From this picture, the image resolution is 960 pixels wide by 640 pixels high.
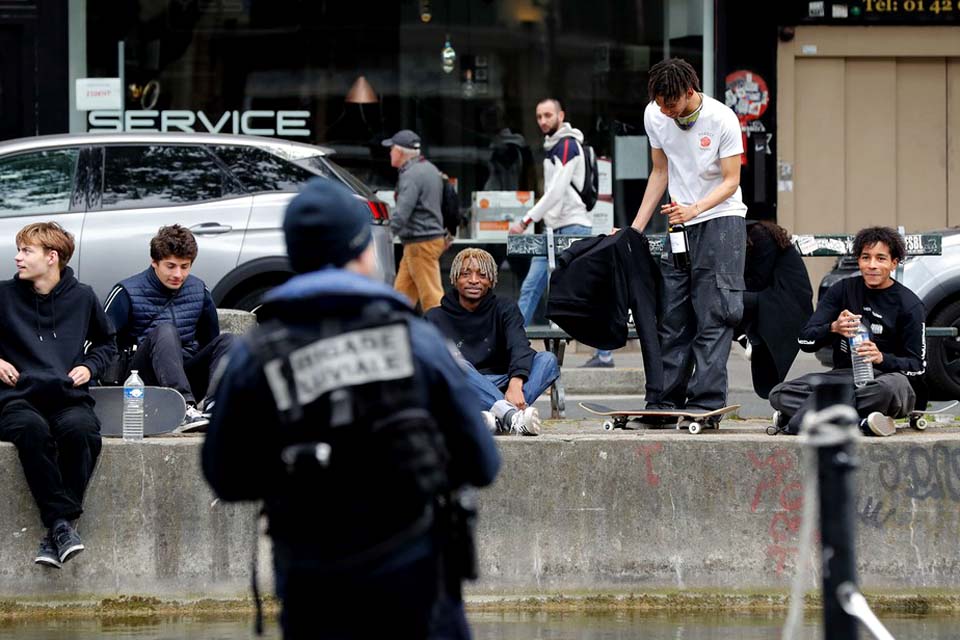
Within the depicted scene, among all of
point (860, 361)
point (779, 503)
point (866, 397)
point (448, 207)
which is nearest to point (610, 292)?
point (860, 361)

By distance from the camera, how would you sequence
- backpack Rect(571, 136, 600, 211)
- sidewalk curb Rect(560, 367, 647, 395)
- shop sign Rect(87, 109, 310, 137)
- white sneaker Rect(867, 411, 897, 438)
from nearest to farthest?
white sneaker Rect(867, 411, 897, 438) → sidewalk curb Rect(560, 367, 647, 395) → backpack Rect(571, 136, 600, 211) → shop sign Rect(87, 109, 310, 137)

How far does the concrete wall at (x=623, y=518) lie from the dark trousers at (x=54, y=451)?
13cm

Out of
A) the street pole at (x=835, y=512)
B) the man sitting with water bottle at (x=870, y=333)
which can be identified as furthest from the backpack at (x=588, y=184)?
the street pole at (x=835, y=512)

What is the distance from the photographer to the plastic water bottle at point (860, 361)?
7312 mm

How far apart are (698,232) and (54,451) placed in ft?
10.1

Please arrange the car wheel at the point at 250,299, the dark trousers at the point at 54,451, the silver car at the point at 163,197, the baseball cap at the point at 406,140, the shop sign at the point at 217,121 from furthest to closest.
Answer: the shop sign at the point at 217,121 → the baseball cap at the point at 406,140 → the car wheel at the point at 250,299 → the silver car at the point at 163,197 → the dark trousers at the point at 54,451

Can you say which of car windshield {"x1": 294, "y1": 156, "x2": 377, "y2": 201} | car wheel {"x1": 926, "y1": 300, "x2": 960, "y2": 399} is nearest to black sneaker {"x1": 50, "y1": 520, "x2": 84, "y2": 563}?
car windshield {"x1": 294, "y1": 156, "x2": 377, "y2": 201}

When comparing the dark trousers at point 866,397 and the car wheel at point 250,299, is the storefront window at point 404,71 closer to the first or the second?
the car wheel at point 250,299

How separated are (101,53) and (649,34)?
4.89 m

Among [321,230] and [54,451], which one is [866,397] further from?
[321,230]

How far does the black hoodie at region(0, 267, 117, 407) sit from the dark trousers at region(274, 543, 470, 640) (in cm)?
376

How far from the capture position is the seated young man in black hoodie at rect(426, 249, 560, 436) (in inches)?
312

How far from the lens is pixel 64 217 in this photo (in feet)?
35.2

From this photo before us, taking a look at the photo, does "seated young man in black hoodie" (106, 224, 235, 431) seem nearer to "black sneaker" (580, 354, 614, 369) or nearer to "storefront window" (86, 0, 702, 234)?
"black sneaker" (580, 354, 614, 369)
